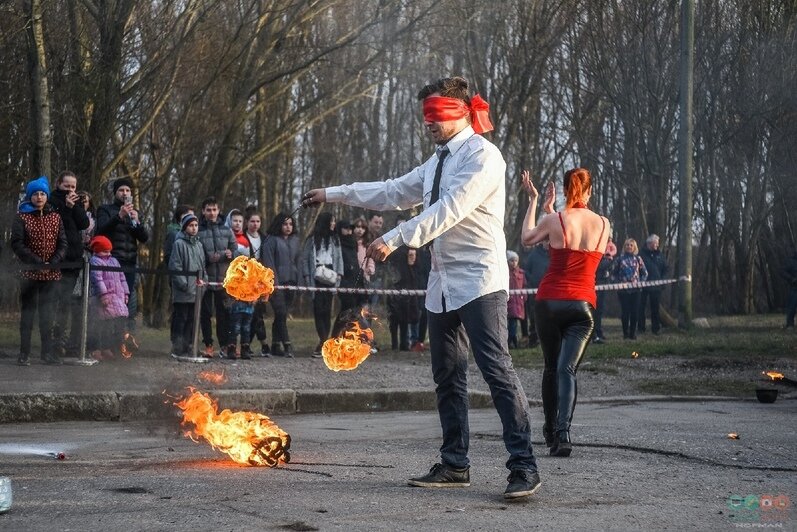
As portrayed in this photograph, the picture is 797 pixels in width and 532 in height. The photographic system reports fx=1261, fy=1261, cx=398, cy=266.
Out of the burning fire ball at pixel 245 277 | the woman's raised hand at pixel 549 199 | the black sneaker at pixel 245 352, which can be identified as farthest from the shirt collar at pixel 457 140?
the black sneaker at pixel 245 352

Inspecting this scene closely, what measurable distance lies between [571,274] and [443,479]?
2244 mm

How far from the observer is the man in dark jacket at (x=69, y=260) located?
13.7m

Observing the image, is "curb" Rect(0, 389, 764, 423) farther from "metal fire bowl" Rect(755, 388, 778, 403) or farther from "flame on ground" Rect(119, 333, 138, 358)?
"flame on ground" Rect(119, 333, 138, 358)

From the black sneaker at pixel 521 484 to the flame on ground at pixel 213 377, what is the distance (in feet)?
21.3

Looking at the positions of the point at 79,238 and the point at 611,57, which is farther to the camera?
the point at 611,57

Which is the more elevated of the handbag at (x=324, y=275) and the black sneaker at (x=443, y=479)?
the handbag at (x=324, y=275)

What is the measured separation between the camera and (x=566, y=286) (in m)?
8.53

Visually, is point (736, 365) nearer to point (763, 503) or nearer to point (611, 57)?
point (763, 503)

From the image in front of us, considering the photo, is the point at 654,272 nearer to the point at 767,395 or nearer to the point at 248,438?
the point at 767,395

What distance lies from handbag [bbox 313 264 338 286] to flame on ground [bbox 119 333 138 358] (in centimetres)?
259

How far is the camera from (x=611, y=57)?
91.3 ft

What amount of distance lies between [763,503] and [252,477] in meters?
2.75

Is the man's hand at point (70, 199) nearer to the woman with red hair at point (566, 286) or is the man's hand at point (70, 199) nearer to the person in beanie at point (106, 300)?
the person in beanie at point (106, 300)

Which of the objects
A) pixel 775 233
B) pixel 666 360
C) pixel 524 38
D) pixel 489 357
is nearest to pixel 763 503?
pixel 489 357
